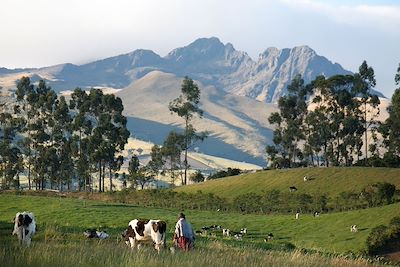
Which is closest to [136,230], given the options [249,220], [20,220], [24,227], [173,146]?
[24,227]

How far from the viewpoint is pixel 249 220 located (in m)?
61.1

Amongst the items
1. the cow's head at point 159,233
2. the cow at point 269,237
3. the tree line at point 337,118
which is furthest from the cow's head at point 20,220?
the tree line at point 337,118

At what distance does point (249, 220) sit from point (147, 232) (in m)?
37.7

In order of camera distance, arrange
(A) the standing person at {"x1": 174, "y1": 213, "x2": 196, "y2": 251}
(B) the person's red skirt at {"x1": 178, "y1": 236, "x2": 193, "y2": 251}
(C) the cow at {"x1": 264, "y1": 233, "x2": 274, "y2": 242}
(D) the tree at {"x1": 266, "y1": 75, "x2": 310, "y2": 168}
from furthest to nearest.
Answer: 1. (D) the tree at {"x1": 266, "y1": 75, "x2": 310, "y2": 168}
2. (C) the cow at {"x1": 264, "y1": 233, "x2": 274, "y2": 242}
3. (A) the standing person at {"x1": 174, "y1": 213, "x2": 196, "y2": 251}
4. (B) the person's red skirt at {"x1": 178, "y1": 236, "x2": 193, "y2": 251}

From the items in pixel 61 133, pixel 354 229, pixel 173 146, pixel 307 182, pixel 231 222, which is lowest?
pixel 354 229

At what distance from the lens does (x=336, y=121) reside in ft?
378

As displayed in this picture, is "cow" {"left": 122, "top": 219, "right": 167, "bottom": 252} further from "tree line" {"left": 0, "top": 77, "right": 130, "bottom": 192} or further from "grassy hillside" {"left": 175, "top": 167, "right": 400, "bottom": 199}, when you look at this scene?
"tree line" {"left": 0, "top": 77, "right": 130, "bottom": 192}

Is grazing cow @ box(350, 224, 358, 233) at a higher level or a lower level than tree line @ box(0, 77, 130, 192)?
lower

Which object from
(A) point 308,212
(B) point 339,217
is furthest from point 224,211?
(B) point 339,217

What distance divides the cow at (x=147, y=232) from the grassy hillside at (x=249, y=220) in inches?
799

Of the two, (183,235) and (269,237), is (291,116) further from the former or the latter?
(183,235)

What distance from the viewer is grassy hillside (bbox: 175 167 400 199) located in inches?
3150

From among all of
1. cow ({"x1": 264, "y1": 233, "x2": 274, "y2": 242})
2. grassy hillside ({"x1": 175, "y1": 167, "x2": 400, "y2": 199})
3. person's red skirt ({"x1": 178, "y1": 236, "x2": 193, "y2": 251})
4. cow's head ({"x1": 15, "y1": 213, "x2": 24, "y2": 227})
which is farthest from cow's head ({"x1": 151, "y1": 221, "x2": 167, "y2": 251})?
grassy hillside ({"x1": 175, "y1": 167, "x2": 400, "y2": 199})

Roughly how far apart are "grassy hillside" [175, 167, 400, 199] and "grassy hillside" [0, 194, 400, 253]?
19.7 meters
